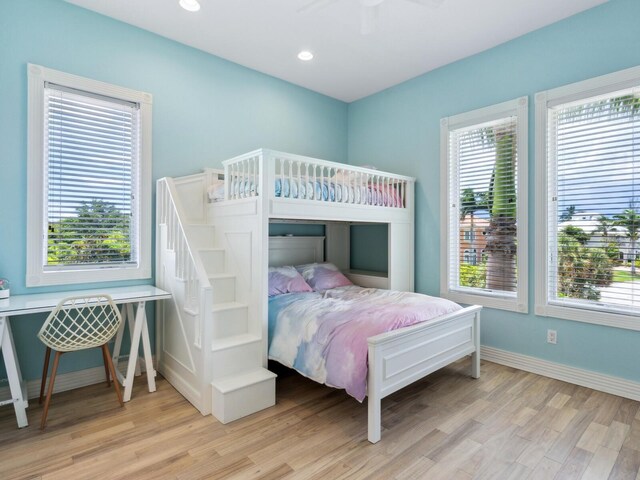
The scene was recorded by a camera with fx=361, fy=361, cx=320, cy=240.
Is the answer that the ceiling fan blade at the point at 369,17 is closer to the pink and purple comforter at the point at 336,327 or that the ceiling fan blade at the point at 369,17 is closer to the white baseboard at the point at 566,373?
the pink and purple comforter at the point at 336,327

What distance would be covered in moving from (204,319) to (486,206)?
2771 mm

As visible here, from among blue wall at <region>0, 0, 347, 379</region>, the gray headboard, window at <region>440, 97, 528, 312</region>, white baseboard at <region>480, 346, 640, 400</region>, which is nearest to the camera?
blue wall at <region>0, 0, 347, 379</region>

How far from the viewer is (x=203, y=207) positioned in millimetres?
3377

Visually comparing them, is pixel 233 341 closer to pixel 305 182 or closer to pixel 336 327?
pixel 336 327

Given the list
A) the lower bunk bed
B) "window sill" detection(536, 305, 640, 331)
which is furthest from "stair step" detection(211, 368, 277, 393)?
"window sill" detection(536, 305, 640, 331)

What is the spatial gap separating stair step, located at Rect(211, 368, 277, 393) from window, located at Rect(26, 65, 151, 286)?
51.7 inches

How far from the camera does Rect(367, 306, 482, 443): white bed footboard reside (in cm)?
211

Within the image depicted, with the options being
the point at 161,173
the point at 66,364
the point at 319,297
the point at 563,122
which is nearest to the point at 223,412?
the point at 319,297

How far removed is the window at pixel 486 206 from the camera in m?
3.25

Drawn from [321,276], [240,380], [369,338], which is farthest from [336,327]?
[321,276]

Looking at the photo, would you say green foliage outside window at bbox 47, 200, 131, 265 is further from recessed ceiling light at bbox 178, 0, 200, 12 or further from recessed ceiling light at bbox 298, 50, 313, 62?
recessed ceiling light at bbox 298, 50, 313, 62

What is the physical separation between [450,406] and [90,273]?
2.93 meters

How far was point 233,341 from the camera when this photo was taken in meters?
2.58

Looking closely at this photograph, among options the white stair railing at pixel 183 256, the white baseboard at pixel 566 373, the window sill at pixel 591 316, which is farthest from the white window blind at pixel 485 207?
the white stair railing at pixel 183 256
